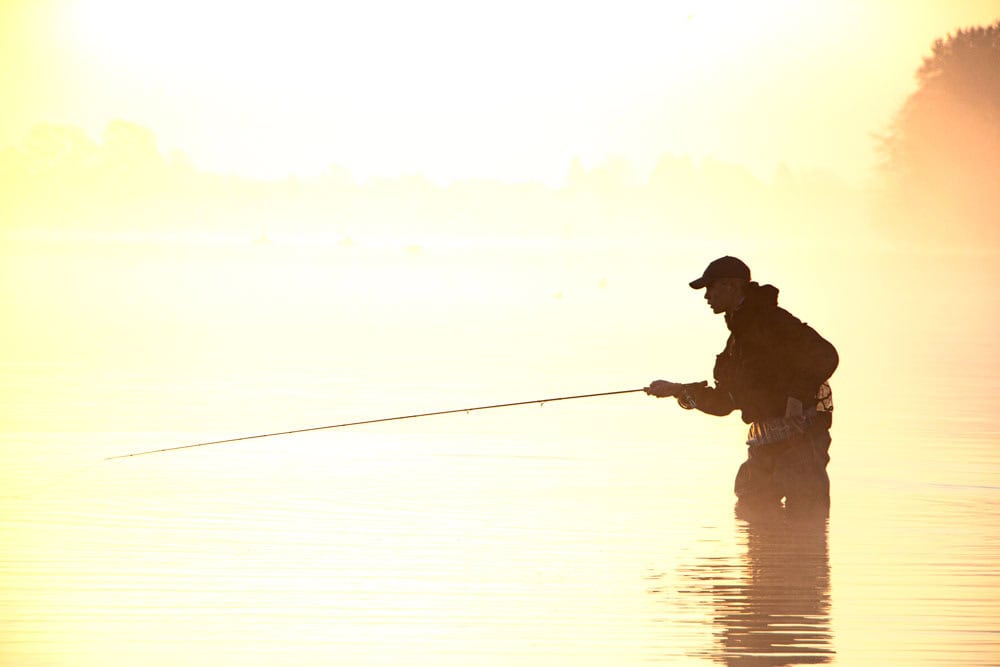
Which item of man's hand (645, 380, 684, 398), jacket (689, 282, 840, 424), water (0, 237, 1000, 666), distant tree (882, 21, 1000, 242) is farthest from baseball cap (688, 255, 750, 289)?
distant tree (882, 21, 1000, 242)

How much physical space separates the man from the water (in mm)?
504

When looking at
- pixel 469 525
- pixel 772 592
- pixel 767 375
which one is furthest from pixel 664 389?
pixel 772 592

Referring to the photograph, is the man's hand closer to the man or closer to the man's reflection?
the man

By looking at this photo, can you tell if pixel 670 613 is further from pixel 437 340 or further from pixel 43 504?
pixel 437 340

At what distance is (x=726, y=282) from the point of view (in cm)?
952

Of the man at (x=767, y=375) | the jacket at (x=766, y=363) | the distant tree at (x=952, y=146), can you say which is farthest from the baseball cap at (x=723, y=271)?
the distant tree at (x=952, y=146)

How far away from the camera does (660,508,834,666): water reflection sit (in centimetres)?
718

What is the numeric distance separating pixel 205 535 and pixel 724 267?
2983mm

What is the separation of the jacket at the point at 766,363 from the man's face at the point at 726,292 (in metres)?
0.04

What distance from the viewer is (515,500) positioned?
10.8m

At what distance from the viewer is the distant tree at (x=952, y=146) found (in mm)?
102375

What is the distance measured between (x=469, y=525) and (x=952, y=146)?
329 ft

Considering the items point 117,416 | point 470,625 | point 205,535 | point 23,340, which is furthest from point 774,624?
point 23,340

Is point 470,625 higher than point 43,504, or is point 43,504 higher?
point 43,504
